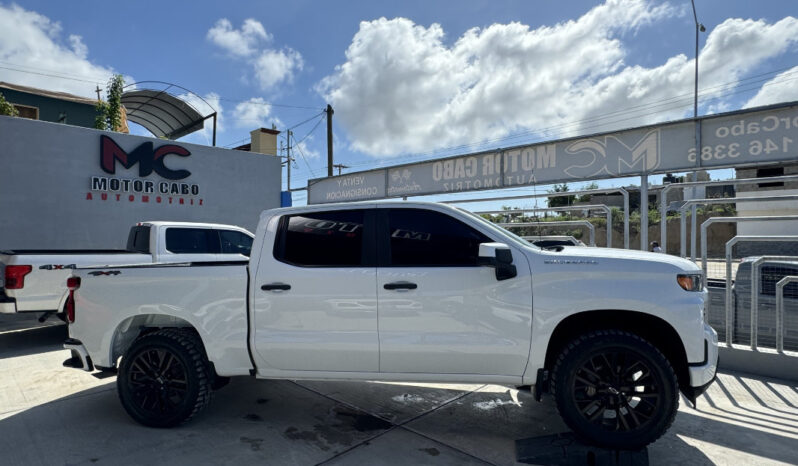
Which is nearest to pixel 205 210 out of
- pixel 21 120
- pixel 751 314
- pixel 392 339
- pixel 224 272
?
pixel 21 120

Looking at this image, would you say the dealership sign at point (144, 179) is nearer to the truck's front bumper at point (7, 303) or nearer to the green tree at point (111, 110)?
the green tree at point (111, 110)

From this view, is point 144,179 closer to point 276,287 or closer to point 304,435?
point 276,287

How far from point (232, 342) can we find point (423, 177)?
7.18m

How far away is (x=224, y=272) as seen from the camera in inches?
155

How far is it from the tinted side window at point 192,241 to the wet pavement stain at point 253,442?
4.78 metres

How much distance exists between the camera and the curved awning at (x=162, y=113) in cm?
2027

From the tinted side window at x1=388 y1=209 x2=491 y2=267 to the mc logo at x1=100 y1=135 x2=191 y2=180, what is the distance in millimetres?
11861

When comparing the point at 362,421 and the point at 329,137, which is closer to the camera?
the point at 362,421

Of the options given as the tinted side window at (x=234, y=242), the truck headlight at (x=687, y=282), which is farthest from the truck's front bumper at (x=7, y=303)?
the truck headlight at (x=687, y=282)

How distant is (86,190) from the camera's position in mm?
12289

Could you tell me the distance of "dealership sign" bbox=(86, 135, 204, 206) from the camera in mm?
12586

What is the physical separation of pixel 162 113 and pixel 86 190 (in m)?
11.1

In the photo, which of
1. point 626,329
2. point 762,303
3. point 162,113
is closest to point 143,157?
point 162,113

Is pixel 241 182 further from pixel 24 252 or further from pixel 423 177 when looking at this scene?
pixel 24 252
